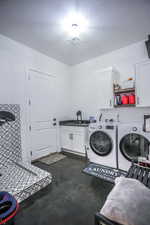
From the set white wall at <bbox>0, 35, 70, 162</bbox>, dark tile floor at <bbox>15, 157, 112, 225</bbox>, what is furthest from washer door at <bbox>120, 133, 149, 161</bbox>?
white wall at <bbox>0, 35, 70, 162</bbox>

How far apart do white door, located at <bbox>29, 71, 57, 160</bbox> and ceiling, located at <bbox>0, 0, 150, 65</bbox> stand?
2.55 feet

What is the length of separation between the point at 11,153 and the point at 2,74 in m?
1.60

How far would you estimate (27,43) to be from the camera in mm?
2531

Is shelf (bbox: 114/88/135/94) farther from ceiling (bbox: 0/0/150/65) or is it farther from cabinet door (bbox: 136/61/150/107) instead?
ceiling (bbox: 0/0/150/65)

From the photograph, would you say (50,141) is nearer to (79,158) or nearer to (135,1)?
(79,158)

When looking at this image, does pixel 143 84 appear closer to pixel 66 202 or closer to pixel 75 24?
pixel 75 24

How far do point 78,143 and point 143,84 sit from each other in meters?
2.03

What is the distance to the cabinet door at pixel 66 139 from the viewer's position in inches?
125

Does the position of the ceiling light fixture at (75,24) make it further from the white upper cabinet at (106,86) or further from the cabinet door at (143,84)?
the cabinet door at (143,84)

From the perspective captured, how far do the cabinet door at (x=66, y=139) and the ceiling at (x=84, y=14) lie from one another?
7.13 ft

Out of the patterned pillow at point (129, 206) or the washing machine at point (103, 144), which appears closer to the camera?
the patterned pillow at point (129, 206)

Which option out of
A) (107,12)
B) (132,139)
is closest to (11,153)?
(132,139)

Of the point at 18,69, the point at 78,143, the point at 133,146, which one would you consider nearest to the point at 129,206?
the point at 133,146

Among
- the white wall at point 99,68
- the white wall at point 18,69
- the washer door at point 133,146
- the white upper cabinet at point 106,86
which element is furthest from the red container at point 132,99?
the white wall at point 18,69
